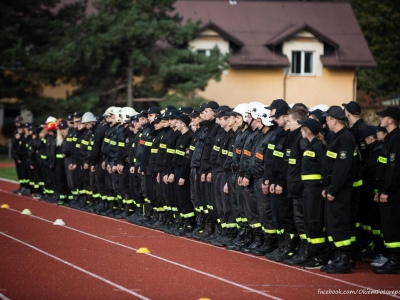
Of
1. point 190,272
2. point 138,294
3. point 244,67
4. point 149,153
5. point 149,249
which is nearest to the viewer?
point 138,294

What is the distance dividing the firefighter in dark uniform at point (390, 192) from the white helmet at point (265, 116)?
7.78 feet

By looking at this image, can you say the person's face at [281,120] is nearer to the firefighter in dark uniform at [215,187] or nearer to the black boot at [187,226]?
the firefighter in dark uniform at [215,187]

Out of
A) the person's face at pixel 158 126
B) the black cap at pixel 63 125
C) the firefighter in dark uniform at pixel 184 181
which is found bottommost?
the firefighter in dark uniform at pixel 184 181

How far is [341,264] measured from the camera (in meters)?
12.6

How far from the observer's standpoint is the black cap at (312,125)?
13.2 meters

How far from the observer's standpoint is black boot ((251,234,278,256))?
14.7 metres

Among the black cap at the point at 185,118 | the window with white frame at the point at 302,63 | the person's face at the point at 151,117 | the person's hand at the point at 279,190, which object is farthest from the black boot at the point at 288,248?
the window with white frame at the point at 302,63

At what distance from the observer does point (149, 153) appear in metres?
19.5

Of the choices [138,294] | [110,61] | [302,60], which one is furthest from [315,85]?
[138,294]

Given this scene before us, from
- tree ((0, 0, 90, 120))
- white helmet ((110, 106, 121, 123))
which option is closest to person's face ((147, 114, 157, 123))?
white helmet ((110, 106, 121, 123))

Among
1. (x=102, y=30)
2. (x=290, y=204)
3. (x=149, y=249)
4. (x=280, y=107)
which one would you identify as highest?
(x=102, y=30)

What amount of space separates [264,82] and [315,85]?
329 centimetres

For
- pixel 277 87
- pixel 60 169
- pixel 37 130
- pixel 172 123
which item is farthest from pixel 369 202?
pixel 277 87

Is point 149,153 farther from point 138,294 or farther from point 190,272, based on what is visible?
point 138,294
